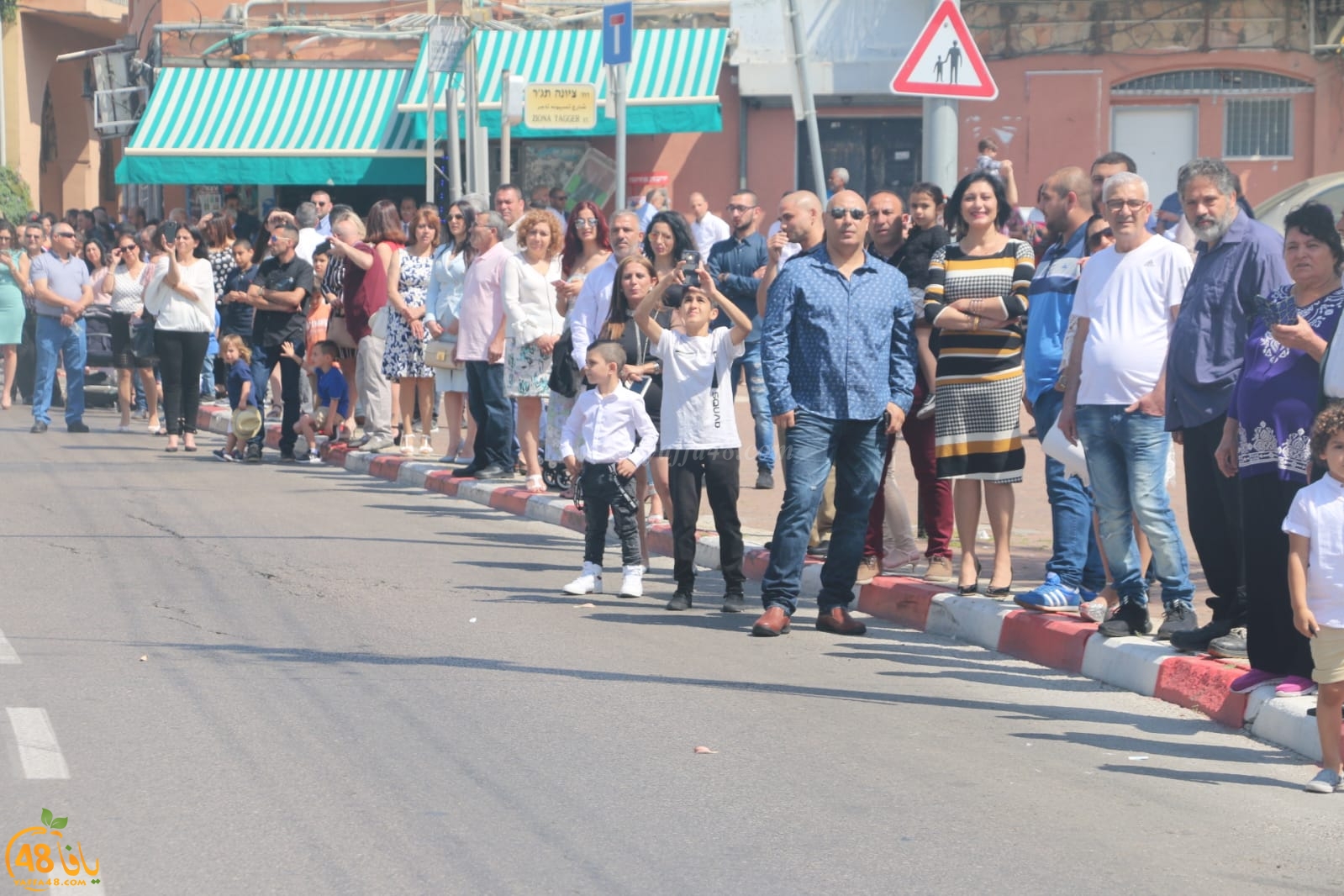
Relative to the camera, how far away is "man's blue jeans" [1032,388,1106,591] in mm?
9039

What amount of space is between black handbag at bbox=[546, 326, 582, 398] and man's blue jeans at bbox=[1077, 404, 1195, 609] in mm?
4226

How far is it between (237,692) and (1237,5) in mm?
21316

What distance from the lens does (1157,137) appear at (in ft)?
85.0

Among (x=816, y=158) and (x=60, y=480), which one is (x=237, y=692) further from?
(x=60, y=480)

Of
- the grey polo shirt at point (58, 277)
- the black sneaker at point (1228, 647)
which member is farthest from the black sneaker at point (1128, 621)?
the grey polo shirt at point (58, 277)

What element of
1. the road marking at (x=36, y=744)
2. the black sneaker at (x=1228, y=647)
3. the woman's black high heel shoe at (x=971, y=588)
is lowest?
the road marking at (x=36, y=744)

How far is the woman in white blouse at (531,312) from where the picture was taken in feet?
44.2

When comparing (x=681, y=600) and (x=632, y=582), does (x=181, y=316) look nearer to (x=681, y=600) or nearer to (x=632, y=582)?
(x=632, y=582)

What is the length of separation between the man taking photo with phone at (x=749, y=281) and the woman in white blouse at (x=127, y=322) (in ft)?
24.1

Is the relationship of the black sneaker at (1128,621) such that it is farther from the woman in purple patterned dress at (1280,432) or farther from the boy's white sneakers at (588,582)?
the boy's white sneakers at (588,582)

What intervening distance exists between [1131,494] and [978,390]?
1.18 metres

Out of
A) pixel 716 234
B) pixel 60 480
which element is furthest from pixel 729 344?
pixel 716 234

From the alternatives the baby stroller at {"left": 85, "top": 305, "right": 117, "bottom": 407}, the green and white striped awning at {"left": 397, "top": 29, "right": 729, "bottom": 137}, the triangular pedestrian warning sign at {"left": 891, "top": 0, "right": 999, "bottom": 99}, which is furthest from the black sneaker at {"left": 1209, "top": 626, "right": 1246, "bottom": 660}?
the green and white striped awning at {"left": 397, "top": 29, "right": 729, "bottom": 137}

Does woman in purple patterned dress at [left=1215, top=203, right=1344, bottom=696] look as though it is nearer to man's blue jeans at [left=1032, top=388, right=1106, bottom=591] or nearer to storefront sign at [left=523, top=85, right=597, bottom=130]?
man's blue jeans at [left=1032, top=388, right=1106, bottom=591]
